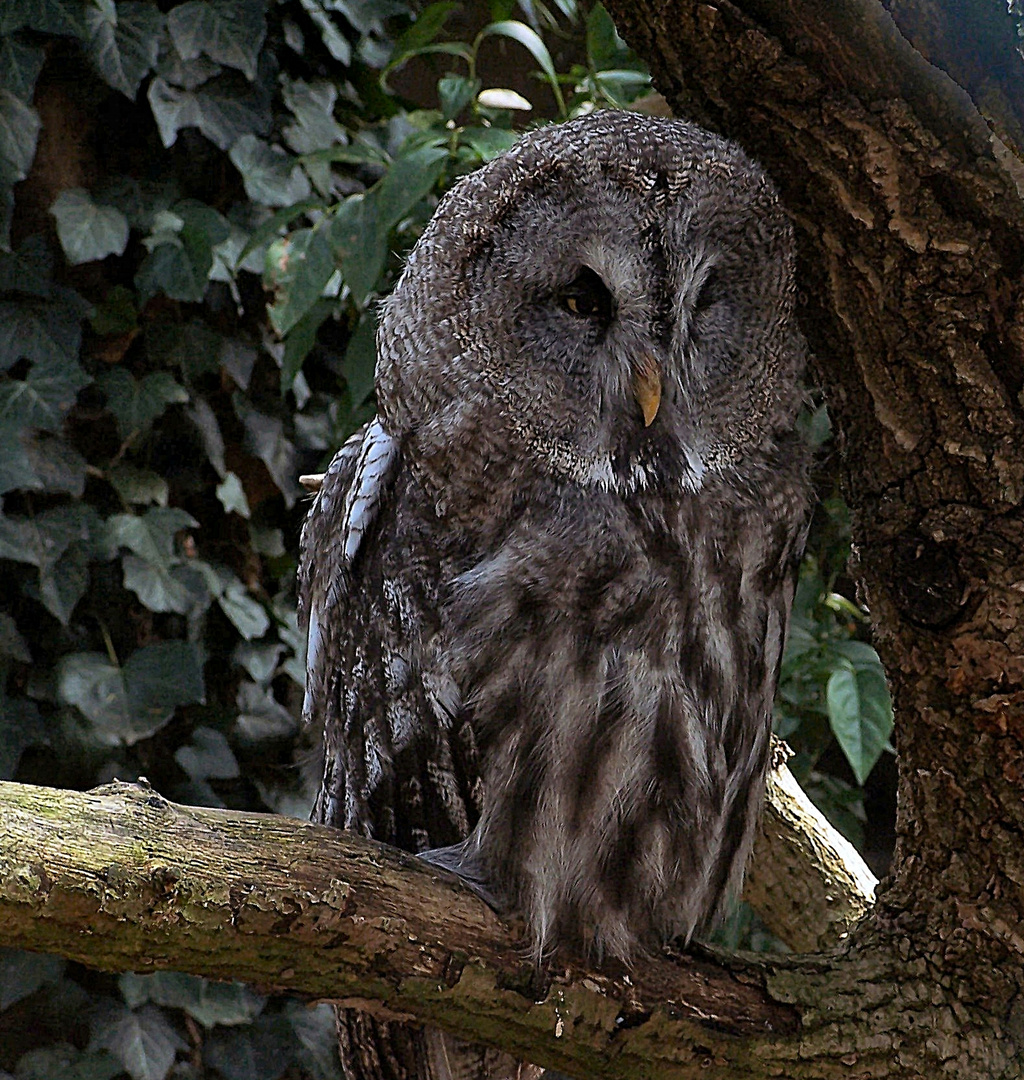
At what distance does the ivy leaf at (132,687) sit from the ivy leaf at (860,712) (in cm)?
115

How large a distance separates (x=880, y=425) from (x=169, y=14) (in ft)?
6.22

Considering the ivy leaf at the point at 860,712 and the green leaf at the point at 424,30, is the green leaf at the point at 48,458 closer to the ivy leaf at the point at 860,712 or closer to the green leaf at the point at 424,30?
the green leaf at the point at 424,30

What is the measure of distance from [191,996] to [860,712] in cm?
135

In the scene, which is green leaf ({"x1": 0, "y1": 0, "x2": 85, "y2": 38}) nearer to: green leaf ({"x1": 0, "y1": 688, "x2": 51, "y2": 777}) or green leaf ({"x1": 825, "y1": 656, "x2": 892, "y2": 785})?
green leaf ({"x1": 0, "y1": 688, "x2": 51, "y2": 777})

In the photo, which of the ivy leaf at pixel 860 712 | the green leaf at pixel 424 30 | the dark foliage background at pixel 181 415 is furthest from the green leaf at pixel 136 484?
the ivy leaf at pixel 860 712

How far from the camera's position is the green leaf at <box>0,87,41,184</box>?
2.30 metres

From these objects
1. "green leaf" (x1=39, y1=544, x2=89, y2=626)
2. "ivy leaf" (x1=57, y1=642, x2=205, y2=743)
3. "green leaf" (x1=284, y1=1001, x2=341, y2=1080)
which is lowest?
"green leaf" (x1=284, y1=1001, x2=341, y2=1080)

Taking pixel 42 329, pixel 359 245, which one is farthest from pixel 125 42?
pixel 359 245

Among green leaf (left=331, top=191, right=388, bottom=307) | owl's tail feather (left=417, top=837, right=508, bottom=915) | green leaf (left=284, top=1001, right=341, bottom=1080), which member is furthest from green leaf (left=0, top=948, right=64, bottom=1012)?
owl's tail feather (left=417, top=837, right=508, bottom=915)

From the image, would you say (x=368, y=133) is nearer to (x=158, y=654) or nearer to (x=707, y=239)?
(x=158, y=654)

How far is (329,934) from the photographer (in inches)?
36.9

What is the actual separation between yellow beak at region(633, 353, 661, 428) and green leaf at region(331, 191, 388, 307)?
88 cm

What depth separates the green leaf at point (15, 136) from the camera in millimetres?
2305

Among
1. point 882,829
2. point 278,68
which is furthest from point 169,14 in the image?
point 882,829
